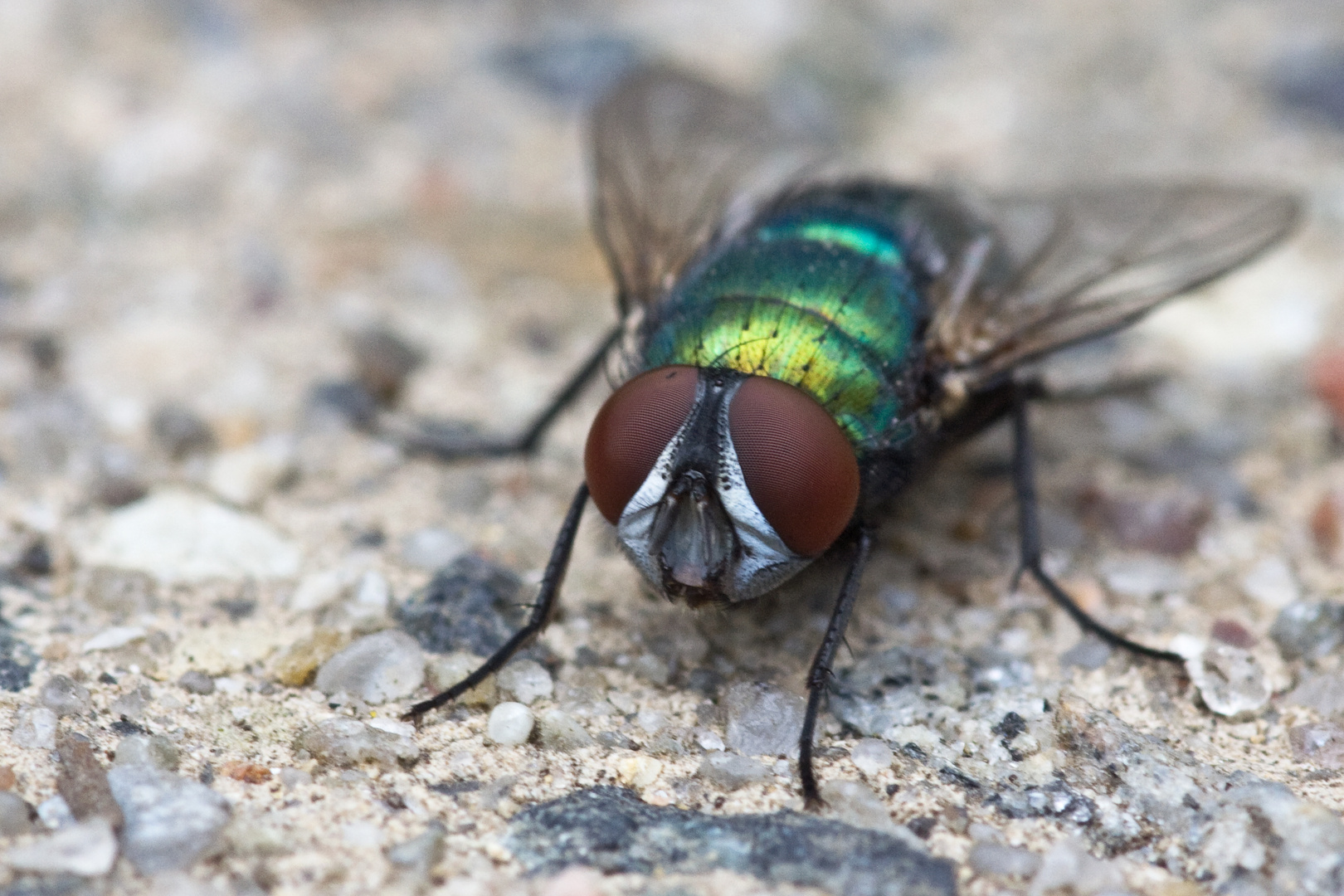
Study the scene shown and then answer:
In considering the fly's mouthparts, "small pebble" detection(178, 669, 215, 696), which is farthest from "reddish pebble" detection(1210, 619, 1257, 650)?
"small pebble" detection(178, 669, 215, 696)

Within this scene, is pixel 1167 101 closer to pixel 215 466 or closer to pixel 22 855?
pixel 215 466

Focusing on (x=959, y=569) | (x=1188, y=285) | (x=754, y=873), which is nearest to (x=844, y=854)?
(x=754, y=873)

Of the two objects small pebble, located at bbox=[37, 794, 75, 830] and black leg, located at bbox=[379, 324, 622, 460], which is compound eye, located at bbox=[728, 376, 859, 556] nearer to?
black leg, located at bbox=[379, 324, 622, 460]

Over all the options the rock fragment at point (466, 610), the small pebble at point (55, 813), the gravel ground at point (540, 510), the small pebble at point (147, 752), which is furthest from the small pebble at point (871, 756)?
the small pebble at point (55, 813)

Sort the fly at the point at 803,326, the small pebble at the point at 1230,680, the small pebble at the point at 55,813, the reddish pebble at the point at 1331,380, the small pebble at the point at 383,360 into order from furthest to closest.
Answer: the small pebble at the point at 383,360 → the reddish pebble at the point at 1331,380 → the small pebble at the point at 1230,680 → the fly at the point at 803,326 → the small pebble at the point at 55,813

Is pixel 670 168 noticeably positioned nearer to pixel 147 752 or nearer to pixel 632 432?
pixel 632 432

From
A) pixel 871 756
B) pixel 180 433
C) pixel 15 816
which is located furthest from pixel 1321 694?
pixel 180 433

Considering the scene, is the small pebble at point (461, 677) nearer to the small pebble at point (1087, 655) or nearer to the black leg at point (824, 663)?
the black leg at point (824, 663)
